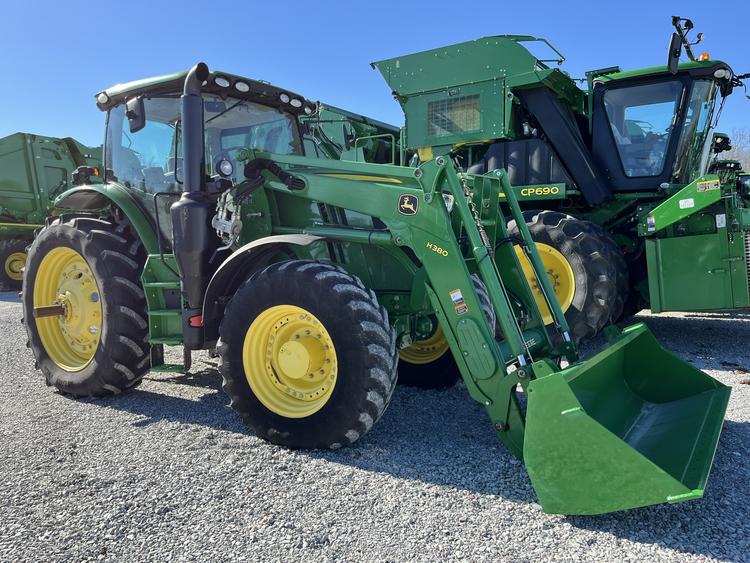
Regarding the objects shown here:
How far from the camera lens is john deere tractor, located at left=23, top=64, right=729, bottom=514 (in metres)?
2.85

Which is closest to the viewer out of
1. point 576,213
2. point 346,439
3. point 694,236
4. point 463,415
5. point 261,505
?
point 261,505

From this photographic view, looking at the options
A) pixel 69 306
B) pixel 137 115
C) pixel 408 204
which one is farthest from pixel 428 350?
pixel 69 306

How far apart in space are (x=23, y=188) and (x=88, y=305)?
477 inches

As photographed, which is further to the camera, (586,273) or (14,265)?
(14,265)

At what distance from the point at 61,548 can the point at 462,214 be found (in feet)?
8.35

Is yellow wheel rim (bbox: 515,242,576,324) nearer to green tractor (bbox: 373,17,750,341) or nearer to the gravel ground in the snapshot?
green tractor (bbox: 373,17,750,341)

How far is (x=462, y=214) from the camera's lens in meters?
3.22

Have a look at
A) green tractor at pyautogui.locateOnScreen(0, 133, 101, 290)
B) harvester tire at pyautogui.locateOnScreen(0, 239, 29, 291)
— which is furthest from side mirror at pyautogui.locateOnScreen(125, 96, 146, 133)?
harvester tire at pyautogui.locateOnScreen(0, 239, 29, 291)

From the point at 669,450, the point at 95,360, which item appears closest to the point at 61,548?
the point at 95,360

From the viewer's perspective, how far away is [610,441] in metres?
2.33

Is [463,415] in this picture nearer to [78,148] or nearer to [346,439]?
[346,439]

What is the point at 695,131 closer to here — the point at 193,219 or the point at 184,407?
the point at 193,219

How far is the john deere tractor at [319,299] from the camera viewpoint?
2.85 meters

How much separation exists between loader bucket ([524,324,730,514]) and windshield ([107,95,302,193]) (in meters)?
3.05
